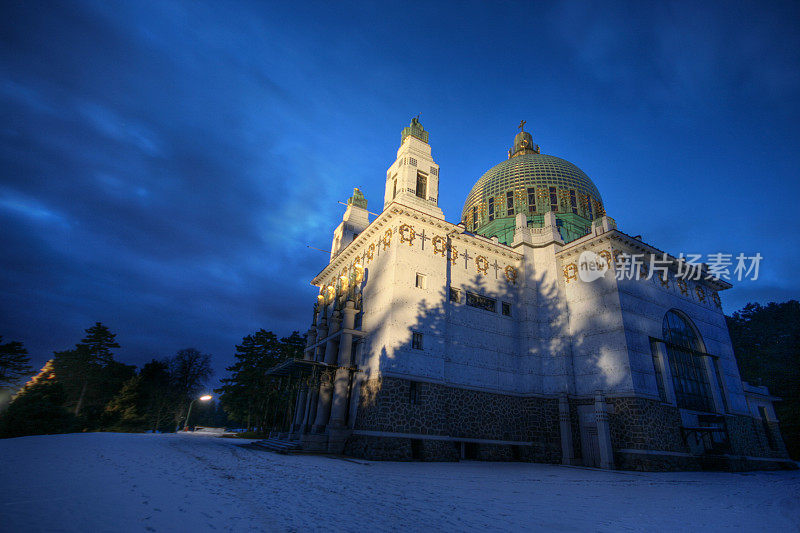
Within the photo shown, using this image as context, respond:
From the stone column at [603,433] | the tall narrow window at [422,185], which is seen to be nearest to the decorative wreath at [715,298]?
the stone column at [603,433]

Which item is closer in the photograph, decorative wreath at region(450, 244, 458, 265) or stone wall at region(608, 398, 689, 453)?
stone wall at region(608, 398, 689, 453)

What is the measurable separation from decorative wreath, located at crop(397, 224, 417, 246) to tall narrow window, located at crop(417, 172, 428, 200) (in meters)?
3.33

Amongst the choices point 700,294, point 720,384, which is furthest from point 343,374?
point 700,294

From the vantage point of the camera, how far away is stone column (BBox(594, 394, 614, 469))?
685 inches

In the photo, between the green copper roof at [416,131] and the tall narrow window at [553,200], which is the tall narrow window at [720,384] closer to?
the tall narrow window at [553,200]

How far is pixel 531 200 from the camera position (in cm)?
3158

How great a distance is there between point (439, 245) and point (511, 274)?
19.7ft

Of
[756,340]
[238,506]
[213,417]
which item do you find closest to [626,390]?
[238,506]

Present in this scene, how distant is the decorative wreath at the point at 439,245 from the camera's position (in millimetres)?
21516

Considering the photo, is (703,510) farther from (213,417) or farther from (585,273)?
(213,417)

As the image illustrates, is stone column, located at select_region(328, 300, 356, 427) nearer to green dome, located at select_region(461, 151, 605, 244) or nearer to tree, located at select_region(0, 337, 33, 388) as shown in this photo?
green dome, located at select_region(461, 151, 605, 244)

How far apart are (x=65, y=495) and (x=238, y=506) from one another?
2432mm

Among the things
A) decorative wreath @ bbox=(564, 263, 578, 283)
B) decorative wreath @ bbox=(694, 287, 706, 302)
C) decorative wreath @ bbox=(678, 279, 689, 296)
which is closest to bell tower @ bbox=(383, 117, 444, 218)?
decorative wreath @ bbox=(564, 263, 578, 283)

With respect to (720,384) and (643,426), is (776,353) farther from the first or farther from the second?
(643,426)
